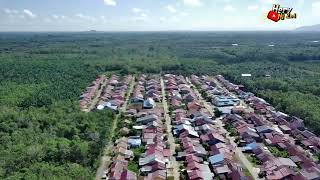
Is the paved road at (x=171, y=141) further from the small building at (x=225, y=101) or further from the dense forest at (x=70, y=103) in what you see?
the small building at (x=225, y=101)

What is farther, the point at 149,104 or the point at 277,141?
the point at 149,104

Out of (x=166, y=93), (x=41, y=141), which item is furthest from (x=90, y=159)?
(x=166, y=93)

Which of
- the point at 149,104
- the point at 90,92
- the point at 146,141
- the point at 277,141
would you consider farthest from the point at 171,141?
the point at 90,92

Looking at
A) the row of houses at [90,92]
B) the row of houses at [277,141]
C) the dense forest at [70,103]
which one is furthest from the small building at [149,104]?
the row of houses at [277,141]

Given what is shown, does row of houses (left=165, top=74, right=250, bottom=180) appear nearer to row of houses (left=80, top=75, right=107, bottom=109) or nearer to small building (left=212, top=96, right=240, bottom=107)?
small building (left=212, top=96, right=240, bottom=107)

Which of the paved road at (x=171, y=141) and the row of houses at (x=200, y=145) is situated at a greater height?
the row of houses at (x=200, y=145)

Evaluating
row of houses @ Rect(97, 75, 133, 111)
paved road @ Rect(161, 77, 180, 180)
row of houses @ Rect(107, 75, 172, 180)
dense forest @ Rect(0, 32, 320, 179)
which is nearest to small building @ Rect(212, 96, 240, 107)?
dense forest @ Rect(0, 32, 320, 179)

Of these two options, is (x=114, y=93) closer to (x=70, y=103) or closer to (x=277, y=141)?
(x=70, y=103)

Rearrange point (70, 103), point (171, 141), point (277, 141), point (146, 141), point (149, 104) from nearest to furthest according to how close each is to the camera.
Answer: point (277, 141)
point (146, 141)
point (171, 141)
point (70, 103)
point (149, 104)
